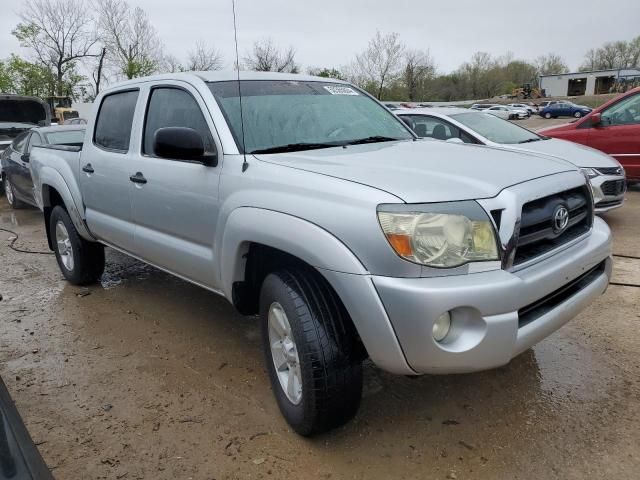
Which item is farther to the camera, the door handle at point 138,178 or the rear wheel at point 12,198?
the rear wheel at point 12,198

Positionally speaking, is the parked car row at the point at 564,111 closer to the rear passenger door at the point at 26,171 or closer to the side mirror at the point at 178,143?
the rear passenger door at the point at 26,171

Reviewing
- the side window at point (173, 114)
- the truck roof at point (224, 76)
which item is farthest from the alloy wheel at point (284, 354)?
the truck roof at point (224, 76)

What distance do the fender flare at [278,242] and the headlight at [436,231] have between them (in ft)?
0.64

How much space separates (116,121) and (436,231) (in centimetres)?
A: 306

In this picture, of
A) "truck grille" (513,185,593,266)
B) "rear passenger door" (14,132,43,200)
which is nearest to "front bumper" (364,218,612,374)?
"truck grille" (513,185,593,266)

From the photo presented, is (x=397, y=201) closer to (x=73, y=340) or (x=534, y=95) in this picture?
(x=73, y=340)

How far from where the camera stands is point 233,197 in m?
2.82

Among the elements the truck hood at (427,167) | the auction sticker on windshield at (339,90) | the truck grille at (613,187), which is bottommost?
the truck grille at (613,187)

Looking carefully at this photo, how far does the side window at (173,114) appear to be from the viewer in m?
3.23

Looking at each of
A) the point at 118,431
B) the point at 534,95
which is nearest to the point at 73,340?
the point at 118,431

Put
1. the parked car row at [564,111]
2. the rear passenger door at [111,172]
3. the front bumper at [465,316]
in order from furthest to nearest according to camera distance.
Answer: the parked car row at [564,111] < the rear passenger door at [111,172] < the front bumper at [465,316]

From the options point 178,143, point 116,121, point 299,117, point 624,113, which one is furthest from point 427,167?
point 624,113

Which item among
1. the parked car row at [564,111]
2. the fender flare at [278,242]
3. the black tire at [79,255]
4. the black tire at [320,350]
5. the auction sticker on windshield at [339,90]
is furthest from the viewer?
the parked car row at [564,111]

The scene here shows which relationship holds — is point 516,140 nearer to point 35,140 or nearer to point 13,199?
point 35,140
